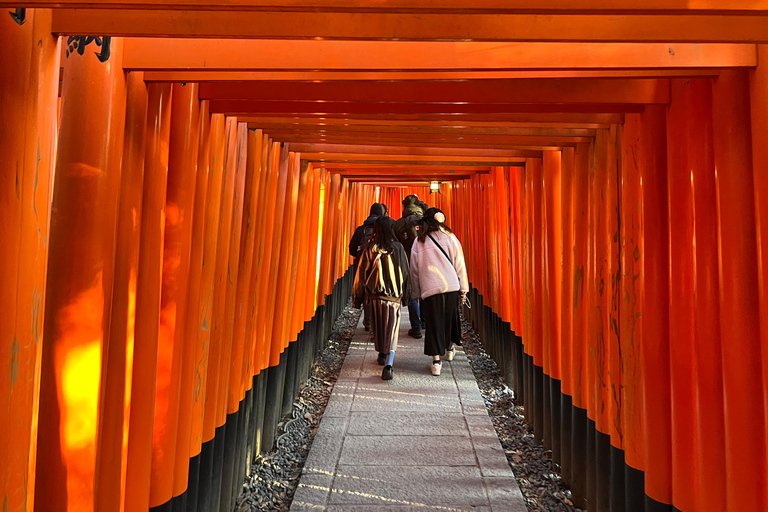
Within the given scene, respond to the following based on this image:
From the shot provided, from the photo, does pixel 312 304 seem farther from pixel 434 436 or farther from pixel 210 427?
pixel 210 427

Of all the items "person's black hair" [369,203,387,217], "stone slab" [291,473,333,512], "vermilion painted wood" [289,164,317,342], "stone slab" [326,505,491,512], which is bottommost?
"stone slab" [326,505,491,512]

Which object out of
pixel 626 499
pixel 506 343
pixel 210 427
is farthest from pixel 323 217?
pixel 626 499

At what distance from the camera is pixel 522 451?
13.3ft

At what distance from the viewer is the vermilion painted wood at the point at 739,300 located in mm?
1648

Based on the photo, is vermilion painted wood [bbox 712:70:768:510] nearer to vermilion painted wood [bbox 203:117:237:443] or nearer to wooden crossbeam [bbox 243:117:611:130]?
wooden crossbeam [bbox 243:117:611:130]

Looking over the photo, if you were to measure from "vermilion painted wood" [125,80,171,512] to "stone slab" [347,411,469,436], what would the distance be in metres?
2.37

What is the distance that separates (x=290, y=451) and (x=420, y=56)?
324cm

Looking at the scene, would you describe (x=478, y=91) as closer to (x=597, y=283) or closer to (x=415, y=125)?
(x=415, y=125)

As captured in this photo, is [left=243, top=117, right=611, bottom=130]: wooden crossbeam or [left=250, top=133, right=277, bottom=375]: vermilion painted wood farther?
[left=250, top=133, right=277, bottom=375]: vermilion painted wood

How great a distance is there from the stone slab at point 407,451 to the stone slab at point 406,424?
9 centimetres

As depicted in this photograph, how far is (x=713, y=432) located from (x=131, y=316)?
1945 millimetres

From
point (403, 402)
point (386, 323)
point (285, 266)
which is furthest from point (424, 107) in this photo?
point (386, 323)

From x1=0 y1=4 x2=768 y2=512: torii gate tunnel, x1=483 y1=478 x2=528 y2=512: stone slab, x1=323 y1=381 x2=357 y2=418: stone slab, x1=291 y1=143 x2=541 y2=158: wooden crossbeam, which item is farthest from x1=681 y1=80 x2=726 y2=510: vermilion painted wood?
x1=323 y1=381 x2=357 y2=418: stone slab

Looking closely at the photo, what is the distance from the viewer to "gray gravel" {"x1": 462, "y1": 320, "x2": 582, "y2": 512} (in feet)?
11.0
